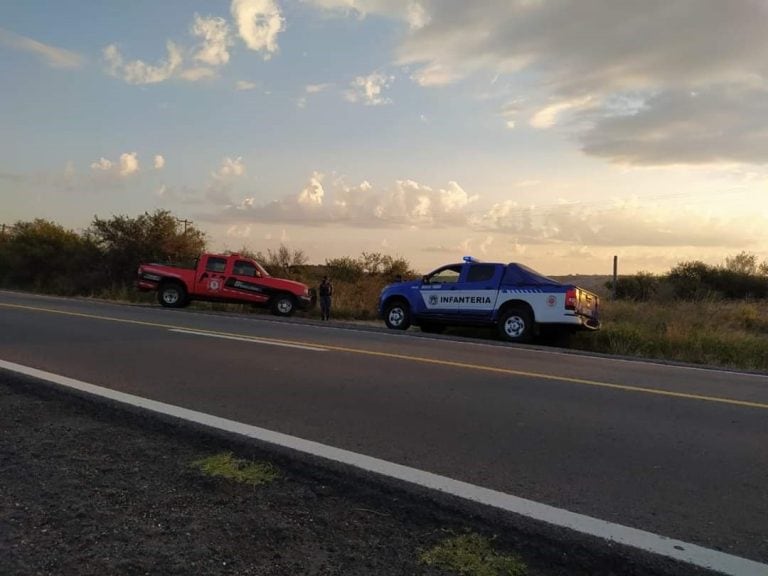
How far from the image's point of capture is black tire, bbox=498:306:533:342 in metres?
15.3

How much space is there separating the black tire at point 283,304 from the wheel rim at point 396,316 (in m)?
6.34

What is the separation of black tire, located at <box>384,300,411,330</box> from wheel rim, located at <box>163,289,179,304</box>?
29.4ft

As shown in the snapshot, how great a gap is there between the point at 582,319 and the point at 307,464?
11.4 meters

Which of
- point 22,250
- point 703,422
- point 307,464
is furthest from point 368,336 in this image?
point 22,250

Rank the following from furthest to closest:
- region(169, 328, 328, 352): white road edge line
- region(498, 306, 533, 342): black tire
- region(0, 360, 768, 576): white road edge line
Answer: region(498, 306, 533, 342): black tire → region(169, 328, 328, 352): white road edge line → region(0, 360, 768, 576): white road edge line

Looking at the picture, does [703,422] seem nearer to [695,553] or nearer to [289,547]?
[695,553]

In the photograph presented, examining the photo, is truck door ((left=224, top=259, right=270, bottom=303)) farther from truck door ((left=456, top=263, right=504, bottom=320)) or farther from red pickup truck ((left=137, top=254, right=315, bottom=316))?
truck door ((left=456, top=263, right=504, bottom=320))

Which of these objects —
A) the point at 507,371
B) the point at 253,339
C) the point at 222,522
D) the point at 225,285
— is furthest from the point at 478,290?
the point at 222,522

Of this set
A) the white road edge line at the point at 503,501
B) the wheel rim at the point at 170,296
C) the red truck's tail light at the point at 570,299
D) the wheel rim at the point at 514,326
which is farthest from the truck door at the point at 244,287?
the white road edge line at the point at 503,501

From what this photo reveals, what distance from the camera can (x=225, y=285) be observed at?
900 inches

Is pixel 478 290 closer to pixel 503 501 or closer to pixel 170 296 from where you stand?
pixel 170 296

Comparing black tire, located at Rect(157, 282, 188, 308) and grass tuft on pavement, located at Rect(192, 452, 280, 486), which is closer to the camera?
grass tuft on pavement, located at Rect(192, 452, 280, 486)

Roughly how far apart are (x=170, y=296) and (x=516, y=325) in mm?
12888

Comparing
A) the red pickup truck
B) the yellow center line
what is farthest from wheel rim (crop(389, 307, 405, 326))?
the red pickup truck
